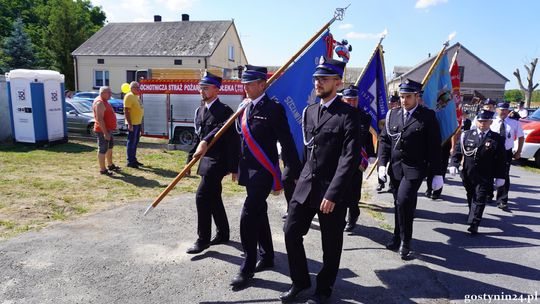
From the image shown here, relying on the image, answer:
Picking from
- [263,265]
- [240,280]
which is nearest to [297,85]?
[263,265]

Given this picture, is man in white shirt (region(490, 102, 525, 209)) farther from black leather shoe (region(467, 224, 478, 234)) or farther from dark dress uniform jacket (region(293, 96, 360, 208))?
dark dress uniform jacket (region(293, 96, 360, 208))

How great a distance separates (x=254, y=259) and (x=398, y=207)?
1976 millimetres

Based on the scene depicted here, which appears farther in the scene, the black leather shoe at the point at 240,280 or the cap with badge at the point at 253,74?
the cap with badge at the point at 253,74

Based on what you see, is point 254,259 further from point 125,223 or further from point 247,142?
point 125,223

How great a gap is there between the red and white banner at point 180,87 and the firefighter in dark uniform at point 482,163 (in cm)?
799

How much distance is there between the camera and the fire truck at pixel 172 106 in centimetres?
1320

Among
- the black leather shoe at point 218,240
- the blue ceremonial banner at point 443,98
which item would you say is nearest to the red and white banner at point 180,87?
the blue ceremonial banner at point 443,98

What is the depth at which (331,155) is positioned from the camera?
348 centimetres

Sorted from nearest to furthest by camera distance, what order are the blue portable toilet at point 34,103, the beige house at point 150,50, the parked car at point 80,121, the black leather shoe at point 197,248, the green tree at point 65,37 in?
the black leather shoe at point 197,248, the blue portable toilet at point 34,103, the parked car at point 80,121, the beige house at point 150,50, the green tree at point 65,37

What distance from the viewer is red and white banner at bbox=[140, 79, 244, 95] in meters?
12.9

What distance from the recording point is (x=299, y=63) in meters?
5.13

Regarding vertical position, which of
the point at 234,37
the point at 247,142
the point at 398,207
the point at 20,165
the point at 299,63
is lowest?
the point at 20,165

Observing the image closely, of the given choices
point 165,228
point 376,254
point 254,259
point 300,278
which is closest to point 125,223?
point 165,228

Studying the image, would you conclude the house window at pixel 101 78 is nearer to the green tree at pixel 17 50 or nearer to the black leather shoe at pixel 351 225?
the green tree at pixel 17 50
